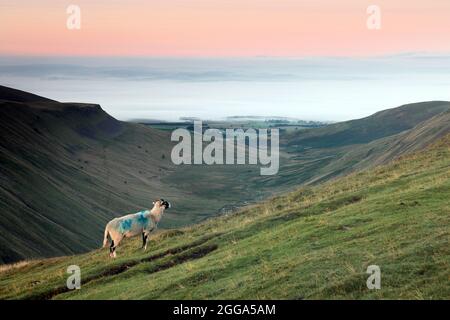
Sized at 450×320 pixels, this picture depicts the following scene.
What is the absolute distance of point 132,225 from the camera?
30453 mm

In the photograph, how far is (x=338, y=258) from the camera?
20438mm

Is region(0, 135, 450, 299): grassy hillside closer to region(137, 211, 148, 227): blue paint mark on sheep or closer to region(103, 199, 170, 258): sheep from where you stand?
region(103, 199, 170, 258): sheep

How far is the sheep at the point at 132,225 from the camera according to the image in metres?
30.3

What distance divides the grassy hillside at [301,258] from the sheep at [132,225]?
83 cm

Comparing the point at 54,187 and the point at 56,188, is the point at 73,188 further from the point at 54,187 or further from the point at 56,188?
the point at 54,187

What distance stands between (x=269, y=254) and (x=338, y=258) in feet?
12.3

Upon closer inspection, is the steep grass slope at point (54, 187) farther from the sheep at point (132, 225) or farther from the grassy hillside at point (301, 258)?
the grassy hillside at point (301, 258)

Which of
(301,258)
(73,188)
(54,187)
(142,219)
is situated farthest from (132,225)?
(73,188)

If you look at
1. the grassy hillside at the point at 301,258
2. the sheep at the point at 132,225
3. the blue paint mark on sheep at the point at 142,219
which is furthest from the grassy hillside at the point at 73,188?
the grassy hillside at the point at 301,258

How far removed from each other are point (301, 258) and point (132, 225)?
1143cm

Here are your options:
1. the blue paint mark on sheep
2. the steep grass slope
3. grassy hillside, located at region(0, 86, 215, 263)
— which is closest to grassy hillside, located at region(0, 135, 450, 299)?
the blue paint mark on sheep
